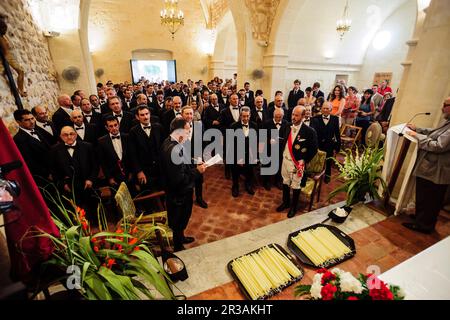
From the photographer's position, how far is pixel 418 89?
302 centimetres

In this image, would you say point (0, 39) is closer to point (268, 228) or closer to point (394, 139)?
point (268, 228)

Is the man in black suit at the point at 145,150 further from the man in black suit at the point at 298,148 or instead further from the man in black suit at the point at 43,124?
the man in black suit at the point at 298,148

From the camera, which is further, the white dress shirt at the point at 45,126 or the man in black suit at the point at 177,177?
the white dress shirt at the point at 45,126

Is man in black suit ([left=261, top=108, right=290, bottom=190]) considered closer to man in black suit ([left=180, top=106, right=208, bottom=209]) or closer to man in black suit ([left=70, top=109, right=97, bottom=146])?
man in black suit ([left=180, top=106, right=208, bottom=209])

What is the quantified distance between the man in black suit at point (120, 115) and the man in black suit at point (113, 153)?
3.67 ft

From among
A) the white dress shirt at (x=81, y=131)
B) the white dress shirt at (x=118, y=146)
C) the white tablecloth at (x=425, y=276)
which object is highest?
the white dress shirt at (x=81, y=131)

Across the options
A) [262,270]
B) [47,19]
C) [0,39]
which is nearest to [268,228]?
[262,270]

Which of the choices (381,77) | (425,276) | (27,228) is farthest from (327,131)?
(381,77)

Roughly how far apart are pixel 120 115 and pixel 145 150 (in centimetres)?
159

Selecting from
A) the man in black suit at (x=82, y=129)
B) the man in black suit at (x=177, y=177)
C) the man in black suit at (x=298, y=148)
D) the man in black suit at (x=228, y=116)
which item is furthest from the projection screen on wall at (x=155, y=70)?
the man in black suit at (x=177, y=177)

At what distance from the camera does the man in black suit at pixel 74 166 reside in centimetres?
305

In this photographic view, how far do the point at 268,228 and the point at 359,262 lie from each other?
1.06 metres

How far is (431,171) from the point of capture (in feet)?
8.64

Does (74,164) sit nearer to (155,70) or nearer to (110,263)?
(110,263)
